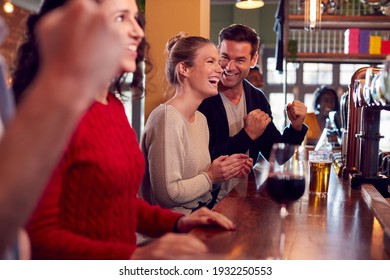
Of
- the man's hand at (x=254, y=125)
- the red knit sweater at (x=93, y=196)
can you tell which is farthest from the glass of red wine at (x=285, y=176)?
the man's hand at (x=254, y=125)

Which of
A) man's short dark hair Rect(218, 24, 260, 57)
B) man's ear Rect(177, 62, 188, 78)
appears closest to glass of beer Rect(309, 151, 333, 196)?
man's ear Rect(177, 62, 188, 78)

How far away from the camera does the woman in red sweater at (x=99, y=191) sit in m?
0.95

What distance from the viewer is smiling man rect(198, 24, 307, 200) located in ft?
6.77

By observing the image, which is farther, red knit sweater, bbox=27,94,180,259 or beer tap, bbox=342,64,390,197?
beer tap, bbox=342,64,390,197

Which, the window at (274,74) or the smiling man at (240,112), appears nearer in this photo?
the smiling man at (240,112)

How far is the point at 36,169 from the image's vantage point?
442mm

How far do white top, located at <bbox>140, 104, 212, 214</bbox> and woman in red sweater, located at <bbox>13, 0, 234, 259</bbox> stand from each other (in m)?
0.41

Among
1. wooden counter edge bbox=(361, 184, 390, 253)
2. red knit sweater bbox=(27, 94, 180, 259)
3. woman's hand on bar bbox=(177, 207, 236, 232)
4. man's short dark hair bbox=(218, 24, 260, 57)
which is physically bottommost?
wooden counter edge bbox=(361, 184, 390, 253)

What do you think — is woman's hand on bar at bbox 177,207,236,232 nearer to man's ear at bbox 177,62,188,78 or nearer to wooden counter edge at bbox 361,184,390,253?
wooden counter edge at bbox 361,184,390,253

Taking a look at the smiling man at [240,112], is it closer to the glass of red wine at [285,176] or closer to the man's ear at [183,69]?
the man's ear at [183,69]

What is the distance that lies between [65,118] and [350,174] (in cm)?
173

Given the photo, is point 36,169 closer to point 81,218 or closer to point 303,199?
point 81,218

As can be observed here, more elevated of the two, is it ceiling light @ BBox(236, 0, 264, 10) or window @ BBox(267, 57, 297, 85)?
ceiling light @ BBox(236, 0, 264, 10)
